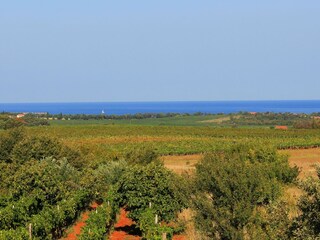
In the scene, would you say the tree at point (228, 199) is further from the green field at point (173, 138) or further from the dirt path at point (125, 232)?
the green field at point (173, 138)

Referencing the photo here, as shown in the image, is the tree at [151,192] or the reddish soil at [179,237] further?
the tree at [151,192]

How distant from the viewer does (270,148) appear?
34.2 metres

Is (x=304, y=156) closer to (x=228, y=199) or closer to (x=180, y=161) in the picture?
(x=180, y=161)

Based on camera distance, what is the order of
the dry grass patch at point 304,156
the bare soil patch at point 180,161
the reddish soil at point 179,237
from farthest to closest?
the dry grass patch at point 304,156 → the bare soil patch at point 180,161 → the reddish soil at point 179,237

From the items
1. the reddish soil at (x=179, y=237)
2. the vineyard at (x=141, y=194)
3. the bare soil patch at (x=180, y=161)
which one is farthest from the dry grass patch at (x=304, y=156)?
the reddish soil at (x=179, y=237)

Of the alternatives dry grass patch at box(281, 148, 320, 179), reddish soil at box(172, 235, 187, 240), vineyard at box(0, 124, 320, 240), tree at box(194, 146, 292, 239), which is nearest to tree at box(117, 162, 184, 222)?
vineyard at box(0, 124, 320, 240)

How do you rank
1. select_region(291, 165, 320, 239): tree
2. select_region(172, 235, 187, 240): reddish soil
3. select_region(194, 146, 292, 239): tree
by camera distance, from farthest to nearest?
select_region(172, 235, 187, 240): reddish soil
select_region(194, 146, 292, 239): tree
select_region(291, 165, 320, 239): tree

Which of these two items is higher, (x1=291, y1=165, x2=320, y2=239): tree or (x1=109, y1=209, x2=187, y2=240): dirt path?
(x1=291, y1=165, x2=320, y2=239): tree

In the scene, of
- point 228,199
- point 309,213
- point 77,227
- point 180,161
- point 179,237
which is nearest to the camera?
point 309,213

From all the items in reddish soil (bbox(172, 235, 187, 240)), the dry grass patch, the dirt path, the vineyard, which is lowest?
the dry grass patch

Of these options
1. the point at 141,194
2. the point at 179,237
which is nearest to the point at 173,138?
the point at 141,194

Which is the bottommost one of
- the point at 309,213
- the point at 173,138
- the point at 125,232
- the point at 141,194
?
the point at 173,138

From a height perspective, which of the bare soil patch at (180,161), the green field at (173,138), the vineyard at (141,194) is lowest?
the bare soil patch at (180,161)

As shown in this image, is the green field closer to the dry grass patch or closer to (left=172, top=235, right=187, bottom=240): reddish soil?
the dry grass patch
